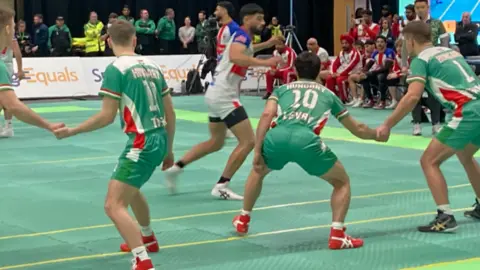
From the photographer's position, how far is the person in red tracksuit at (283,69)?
21750mm

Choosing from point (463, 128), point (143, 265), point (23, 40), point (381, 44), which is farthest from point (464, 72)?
point (23, 40)

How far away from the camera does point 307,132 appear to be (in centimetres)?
686

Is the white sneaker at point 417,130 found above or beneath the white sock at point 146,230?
beneath

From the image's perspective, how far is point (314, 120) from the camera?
22.7 ft

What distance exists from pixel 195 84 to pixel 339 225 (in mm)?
18602

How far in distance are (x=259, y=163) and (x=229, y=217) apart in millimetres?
1481

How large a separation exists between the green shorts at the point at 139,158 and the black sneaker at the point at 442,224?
110 inches

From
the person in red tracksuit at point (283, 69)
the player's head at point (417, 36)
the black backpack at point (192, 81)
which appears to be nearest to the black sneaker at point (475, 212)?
the player's head at point (417, 36)

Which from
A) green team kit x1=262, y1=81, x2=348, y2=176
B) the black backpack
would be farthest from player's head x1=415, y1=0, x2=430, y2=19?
the black backpack

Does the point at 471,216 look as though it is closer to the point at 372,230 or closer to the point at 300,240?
the point at 372,230

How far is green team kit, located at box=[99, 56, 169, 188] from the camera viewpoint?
608 centimetres

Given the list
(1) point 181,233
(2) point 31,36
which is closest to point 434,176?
(1) point 181,233

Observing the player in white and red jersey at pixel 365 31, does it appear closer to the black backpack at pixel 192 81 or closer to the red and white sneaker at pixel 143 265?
the black backpack at pixel 192 81

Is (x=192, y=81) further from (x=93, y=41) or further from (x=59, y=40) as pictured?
(x=59, y=40)
